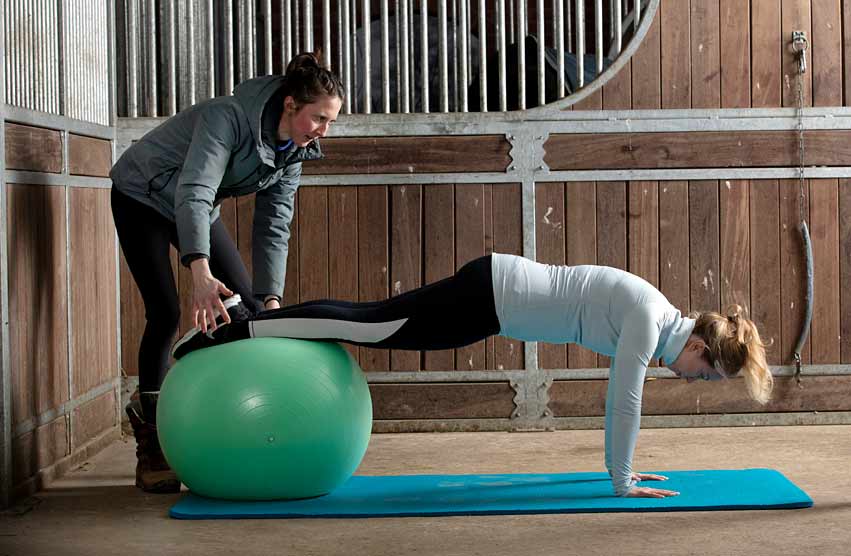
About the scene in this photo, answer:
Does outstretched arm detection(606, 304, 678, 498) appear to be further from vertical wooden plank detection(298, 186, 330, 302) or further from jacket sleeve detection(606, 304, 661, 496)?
vertical wooden plank detection(298, 186, 330, 302)

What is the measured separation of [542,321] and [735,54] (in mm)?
1842

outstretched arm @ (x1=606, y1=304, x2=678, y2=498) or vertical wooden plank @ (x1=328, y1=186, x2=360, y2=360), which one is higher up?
vertical wooden plank @ (x1=328, y1=186, x2=360, y2=360)

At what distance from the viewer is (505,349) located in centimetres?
445

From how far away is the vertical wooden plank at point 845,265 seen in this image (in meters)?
4.41

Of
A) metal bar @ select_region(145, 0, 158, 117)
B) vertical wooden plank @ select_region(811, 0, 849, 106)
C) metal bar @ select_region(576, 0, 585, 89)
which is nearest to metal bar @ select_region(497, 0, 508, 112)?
metal bar @ select_region(576, 0, 585, 89)

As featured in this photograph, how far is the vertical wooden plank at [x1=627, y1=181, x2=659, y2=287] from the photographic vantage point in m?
4.40

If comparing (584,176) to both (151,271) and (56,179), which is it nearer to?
(151,271)

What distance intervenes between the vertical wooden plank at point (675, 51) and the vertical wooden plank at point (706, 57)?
2 centimetres

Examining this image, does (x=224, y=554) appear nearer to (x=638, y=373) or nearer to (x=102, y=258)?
(x=638, y=373)

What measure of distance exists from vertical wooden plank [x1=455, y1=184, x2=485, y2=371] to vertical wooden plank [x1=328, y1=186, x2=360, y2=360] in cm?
42

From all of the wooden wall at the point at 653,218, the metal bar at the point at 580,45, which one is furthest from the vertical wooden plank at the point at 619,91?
the metal bar at the point at 580,45

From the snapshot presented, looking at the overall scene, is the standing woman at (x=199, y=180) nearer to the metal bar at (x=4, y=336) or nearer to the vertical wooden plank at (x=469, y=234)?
the metal bar at (x=4, y=336)

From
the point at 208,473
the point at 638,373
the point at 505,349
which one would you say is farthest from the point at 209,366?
the point at 505,349

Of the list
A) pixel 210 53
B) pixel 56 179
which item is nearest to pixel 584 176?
pixel 210 53
